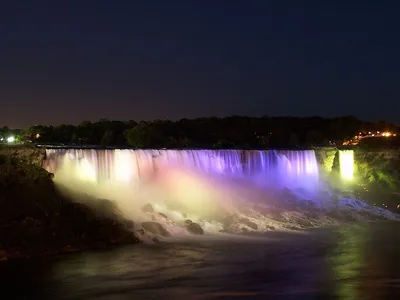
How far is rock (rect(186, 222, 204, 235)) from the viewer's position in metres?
30.9

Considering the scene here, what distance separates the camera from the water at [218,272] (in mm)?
19562

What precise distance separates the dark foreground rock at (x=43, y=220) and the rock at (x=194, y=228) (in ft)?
11.2

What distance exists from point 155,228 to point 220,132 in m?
56.7

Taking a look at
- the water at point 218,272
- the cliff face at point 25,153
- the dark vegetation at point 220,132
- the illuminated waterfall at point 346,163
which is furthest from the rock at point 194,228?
the dark vegetation at point 220,132

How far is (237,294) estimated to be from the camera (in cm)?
1942

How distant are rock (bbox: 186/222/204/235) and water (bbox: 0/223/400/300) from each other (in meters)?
1.67

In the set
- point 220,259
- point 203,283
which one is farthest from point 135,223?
point 203,283

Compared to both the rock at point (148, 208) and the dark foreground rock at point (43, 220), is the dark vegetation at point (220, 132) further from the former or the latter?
the dark foreground rock at point (43, 220)

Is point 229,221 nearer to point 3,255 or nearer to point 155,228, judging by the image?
point 155,228

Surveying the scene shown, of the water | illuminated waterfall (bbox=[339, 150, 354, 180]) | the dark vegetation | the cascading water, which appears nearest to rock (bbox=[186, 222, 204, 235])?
the cascading water

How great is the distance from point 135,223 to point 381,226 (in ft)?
46.2

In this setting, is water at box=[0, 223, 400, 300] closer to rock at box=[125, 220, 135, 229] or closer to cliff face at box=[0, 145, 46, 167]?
rock at box=[125, 220, 135, 229]

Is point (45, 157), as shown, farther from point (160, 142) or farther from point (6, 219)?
point (160, 142)

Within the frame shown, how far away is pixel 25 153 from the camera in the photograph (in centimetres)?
3022
